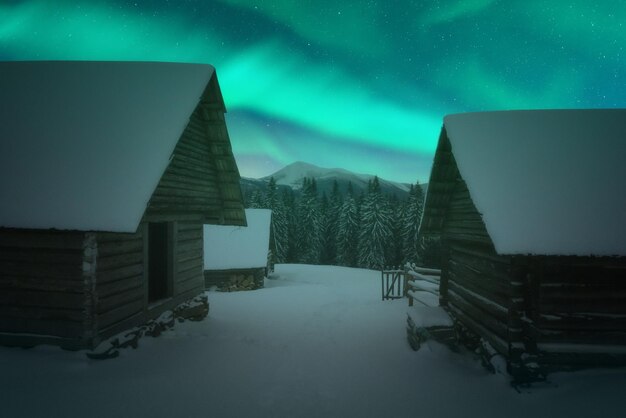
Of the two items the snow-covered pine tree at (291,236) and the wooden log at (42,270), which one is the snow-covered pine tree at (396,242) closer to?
the snow-covered pine tree at (291,236)

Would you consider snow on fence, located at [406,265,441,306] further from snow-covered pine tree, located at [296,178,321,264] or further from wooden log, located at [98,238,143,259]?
snow-covered pine tree, located at [296,178,321,264]

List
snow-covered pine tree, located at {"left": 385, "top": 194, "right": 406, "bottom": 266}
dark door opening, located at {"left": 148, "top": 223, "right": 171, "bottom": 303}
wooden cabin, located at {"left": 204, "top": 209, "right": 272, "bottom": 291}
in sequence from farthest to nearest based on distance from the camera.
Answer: snow-covered pine tree, located at {"left": 385, "top": 194, "right": 406, "bottom": 266} < wooden cabin, located at {"left": 204, "top": 209, "right": 272, "bottom": 291} < dark door opening, located at {"left": 148, "top": 223, "right": 171, "bottom": 303}

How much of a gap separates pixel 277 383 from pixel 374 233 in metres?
44.1

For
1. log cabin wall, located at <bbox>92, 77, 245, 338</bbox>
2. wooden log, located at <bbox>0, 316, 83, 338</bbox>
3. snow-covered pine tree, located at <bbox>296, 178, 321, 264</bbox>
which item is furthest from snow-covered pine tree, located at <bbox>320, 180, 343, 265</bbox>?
wooden log, located at <bbox>0, 316, 83, 338</bbox>

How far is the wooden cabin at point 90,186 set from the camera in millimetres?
7691

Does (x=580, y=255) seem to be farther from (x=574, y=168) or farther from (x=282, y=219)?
(x=282, y=219)

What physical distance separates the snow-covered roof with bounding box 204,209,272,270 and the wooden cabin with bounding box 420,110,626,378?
2006 centimetres

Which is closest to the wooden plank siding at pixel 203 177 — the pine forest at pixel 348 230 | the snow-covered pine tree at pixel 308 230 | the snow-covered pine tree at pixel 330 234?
the pine forest at pixel 348 230

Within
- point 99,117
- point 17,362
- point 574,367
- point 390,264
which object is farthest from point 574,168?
point 390,264

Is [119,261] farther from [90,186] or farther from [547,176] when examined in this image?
[547,176]

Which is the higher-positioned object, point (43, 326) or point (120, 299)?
point (120, 299)

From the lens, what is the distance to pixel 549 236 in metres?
7.11

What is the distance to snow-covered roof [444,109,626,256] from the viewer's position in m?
7.11

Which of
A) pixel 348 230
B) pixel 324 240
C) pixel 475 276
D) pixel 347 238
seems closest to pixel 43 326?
pixel 475 276
